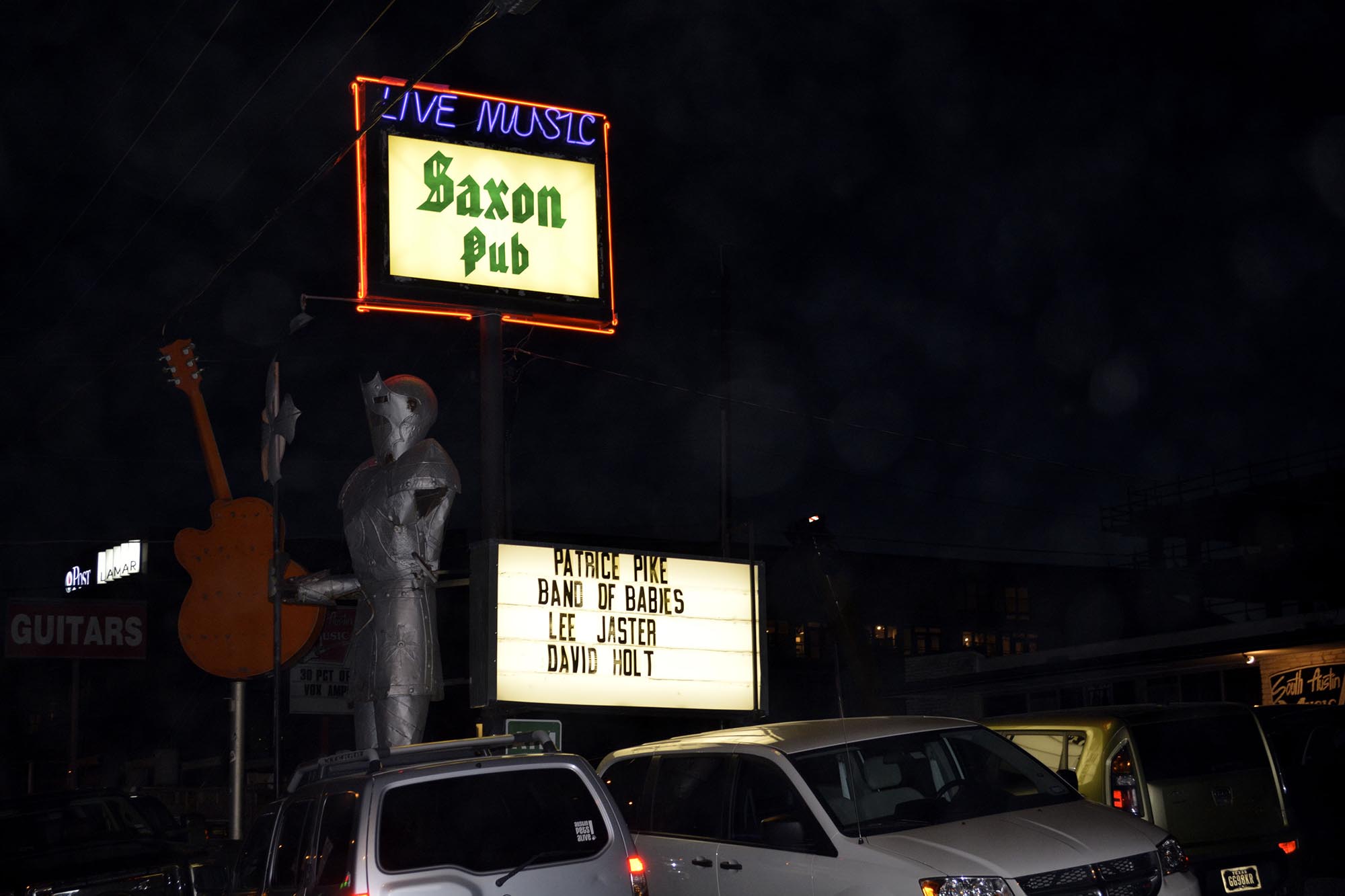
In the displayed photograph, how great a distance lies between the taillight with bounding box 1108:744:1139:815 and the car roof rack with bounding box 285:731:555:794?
4722mm

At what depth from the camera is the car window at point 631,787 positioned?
10305 millimetres

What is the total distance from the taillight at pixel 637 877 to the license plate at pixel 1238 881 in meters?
4.85

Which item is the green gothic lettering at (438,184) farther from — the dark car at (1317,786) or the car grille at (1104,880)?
the car grille at (1104,880)

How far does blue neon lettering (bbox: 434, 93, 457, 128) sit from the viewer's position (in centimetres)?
1706

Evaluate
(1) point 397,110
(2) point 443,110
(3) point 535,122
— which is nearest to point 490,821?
(1) point 397,110

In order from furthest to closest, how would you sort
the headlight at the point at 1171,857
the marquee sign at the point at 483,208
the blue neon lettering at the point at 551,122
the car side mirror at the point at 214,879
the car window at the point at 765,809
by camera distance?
the blue neon lettering at the point at 551,122
the marquee sign at the point at 483,208
the car side mirror at the point at 214,879
the car window at the point at 765,809
the headlight at the point at 1171,857

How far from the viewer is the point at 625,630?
15.4m

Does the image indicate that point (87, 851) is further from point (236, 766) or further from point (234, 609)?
point (234, 609)

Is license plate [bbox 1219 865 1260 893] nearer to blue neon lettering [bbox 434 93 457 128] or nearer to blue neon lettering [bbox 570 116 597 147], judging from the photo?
blue neon lettering [bbox 570 116 597 147]

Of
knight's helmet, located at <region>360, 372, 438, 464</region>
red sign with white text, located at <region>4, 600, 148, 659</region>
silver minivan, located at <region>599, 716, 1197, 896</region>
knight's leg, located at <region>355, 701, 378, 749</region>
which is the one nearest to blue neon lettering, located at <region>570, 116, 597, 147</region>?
knight's helmet, located at <region>360, 372, 438, 464</region>

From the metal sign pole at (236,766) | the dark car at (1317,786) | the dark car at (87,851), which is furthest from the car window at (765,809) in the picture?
the metal sign pole at (236,766)

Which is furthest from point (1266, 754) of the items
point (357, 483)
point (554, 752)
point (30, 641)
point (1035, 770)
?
point (30, 641)

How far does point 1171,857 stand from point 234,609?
11.9 meters

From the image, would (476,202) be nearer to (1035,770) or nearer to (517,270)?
(517,270)
